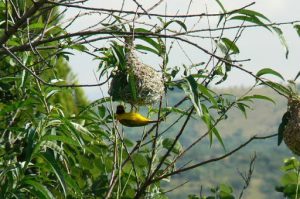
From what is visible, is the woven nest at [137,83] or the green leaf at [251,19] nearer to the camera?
the green leaf at [251,19]

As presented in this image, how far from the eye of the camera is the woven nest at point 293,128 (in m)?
3.09

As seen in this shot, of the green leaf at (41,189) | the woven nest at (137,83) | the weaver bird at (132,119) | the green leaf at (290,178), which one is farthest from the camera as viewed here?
the green leaf at (290,178)

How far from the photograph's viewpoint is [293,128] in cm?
310

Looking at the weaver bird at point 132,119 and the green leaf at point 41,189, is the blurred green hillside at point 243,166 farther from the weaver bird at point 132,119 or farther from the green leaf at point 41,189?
the green leaf at point 41,189

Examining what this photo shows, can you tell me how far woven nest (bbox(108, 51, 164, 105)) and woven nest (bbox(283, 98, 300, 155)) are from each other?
1.80ft

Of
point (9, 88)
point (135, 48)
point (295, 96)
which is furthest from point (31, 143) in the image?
point (9, 88)

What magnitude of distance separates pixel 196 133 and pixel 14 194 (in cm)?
11955

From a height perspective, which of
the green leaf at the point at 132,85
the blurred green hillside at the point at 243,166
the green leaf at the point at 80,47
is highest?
the blurred green hillside at the point at 243,166

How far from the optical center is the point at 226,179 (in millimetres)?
99562

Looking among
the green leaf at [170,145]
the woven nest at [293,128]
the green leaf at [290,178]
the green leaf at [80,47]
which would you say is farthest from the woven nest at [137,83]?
the green leaf at [290,178]

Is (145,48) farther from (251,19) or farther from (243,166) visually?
(243,166)

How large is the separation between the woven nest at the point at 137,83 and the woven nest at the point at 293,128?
0.55 meters

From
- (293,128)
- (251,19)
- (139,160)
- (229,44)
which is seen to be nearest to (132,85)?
(229,44)

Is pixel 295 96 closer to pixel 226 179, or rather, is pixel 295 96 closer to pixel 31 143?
pixel 31 143
